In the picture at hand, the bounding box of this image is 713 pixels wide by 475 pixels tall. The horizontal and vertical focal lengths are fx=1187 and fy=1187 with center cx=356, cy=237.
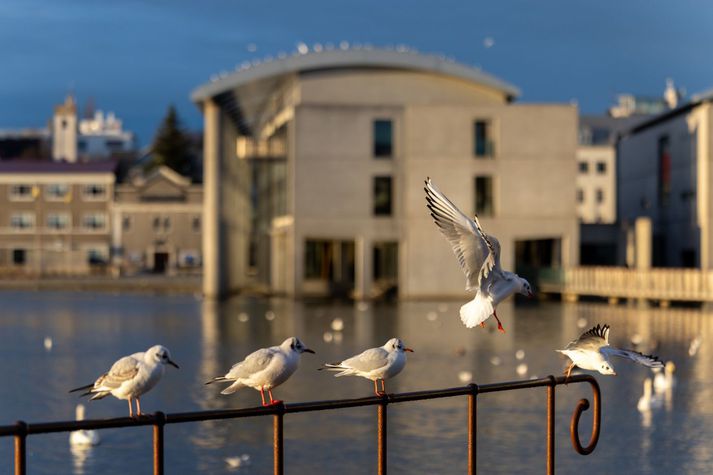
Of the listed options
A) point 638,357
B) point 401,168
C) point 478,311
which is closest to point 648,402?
point 478,311

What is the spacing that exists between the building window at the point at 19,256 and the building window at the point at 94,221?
569 centimetres

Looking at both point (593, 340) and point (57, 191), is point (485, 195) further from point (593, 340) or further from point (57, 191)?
point (57, 191)

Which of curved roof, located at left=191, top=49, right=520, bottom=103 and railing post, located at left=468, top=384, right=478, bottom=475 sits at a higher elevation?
curved roof, located at left=191, top=49, right=520, bottom=103

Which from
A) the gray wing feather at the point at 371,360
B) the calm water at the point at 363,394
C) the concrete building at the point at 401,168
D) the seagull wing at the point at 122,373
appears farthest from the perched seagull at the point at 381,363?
the concrete building at the point at 401,168

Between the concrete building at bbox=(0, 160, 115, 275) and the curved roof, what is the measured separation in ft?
153

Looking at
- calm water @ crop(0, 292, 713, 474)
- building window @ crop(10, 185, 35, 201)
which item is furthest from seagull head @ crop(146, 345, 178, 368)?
building window @ crop(10, 185, 35, 201)

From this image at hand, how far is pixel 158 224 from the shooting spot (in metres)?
105

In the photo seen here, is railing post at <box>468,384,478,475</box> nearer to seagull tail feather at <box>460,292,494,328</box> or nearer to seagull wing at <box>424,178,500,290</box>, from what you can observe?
seagull tail feather at <box>460,292,494,328</box>

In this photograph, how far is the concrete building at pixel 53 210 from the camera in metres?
103

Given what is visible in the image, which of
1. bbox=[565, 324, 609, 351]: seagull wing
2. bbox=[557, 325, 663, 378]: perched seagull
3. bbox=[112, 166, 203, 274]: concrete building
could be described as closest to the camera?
bbox=[557, 325, 663, 378]: perched seagull

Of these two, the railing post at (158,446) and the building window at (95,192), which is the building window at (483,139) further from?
the building window at (95,192)

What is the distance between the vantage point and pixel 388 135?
58.0 metres

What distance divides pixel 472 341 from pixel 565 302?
70.2ft

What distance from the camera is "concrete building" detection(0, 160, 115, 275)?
103375 millimetres
